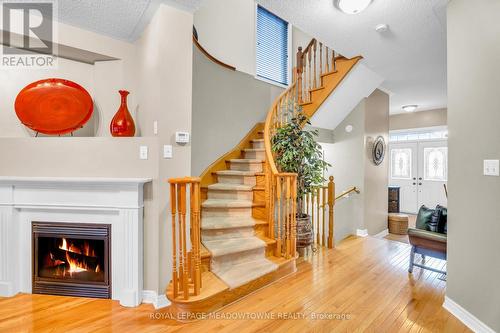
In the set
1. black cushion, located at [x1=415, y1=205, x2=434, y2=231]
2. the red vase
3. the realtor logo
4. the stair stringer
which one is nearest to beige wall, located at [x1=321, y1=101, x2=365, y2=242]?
the stair stringer

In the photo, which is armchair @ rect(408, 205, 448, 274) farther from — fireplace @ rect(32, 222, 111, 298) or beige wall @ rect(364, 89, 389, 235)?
fireplace @ rect(32, 222, 111, 298)

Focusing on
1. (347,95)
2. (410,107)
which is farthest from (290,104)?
(410,107)

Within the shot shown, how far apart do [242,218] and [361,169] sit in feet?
8.80

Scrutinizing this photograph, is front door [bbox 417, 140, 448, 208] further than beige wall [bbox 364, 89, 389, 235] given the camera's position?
Yes

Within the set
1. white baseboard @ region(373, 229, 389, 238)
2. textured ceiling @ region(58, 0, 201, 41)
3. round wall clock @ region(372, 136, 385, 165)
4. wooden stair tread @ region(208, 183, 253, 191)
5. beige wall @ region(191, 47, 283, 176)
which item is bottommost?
white baseboard @ region(373, 229, 389, 238)

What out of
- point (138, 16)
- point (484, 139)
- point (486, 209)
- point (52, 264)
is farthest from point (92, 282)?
point (484, 139)

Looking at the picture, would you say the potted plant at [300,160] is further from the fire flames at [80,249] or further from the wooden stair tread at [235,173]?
the fire flames at [80,249]

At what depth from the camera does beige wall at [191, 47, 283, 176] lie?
3.55 m

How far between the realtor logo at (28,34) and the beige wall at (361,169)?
4.39 metres

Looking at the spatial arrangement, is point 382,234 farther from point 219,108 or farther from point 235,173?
point 219,108

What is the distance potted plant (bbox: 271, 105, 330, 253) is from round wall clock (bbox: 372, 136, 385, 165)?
1.92 m

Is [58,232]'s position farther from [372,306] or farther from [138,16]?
[372,306]

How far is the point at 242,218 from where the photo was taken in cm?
302

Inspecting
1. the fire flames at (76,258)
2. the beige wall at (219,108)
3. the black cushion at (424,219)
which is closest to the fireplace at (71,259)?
the fire flames at (76,258)
